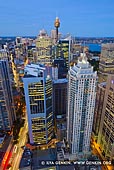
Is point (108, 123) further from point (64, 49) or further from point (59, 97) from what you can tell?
point (64, 49)

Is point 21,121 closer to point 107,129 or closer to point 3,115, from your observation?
point 3,115

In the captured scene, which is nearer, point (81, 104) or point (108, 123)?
point (81, 104)

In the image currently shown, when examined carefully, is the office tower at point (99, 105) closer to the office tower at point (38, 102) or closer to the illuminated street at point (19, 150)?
the office tower at point (38, 102)

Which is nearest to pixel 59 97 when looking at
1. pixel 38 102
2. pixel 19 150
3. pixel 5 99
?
pixel 38 102

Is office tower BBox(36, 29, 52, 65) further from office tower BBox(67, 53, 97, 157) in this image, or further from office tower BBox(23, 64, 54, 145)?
office tower BBox(67, 53, 97, 157)

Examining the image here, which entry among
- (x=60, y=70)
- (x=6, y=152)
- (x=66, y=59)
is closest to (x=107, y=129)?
(x=6, y=152)

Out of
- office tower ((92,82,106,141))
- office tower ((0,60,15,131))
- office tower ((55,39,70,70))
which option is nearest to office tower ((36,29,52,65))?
office tower ((55,39,70,70))
